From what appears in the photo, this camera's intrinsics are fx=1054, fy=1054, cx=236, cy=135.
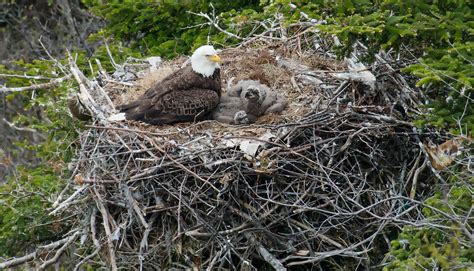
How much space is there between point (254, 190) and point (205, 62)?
5.95 feet

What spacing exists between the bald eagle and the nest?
1.33ft

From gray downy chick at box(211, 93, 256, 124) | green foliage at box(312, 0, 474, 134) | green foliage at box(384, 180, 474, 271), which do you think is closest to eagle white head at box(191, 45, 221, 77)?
gray downy chick at box(211, 93, 256, 124)

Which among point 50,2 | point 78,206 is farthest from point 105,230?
point 50,2

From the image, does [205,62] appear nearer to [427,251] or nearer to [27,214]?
[27,214]

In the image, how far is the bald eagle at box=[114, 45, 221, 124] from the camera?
977 cm

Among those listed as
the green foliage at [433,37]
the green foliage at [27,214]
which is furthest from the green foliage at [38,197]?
the green foliage at [433,37]

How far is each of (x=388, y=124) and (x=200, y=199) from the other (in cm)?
177

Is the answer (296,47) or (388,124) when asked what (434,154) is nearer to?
(388,124)

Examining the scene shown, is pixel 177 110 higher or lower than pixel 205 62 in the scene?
lower

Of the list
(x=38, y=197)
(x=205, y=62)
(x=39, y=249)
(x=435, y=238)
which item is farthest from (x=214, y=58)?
(x=435, y=238)

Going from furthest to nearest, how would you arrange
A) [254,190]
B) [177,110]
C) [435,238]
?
[177,110] → [254,190] → [435,238]

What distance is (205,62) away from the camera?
33.0 ft

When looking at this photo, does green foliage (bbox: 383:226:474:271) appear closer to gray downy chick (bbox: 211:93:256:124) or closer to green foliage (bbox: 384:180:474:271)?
green foliage (bbox: 384:180:474:271)

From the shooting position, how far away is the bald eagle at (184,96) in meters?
9.77
